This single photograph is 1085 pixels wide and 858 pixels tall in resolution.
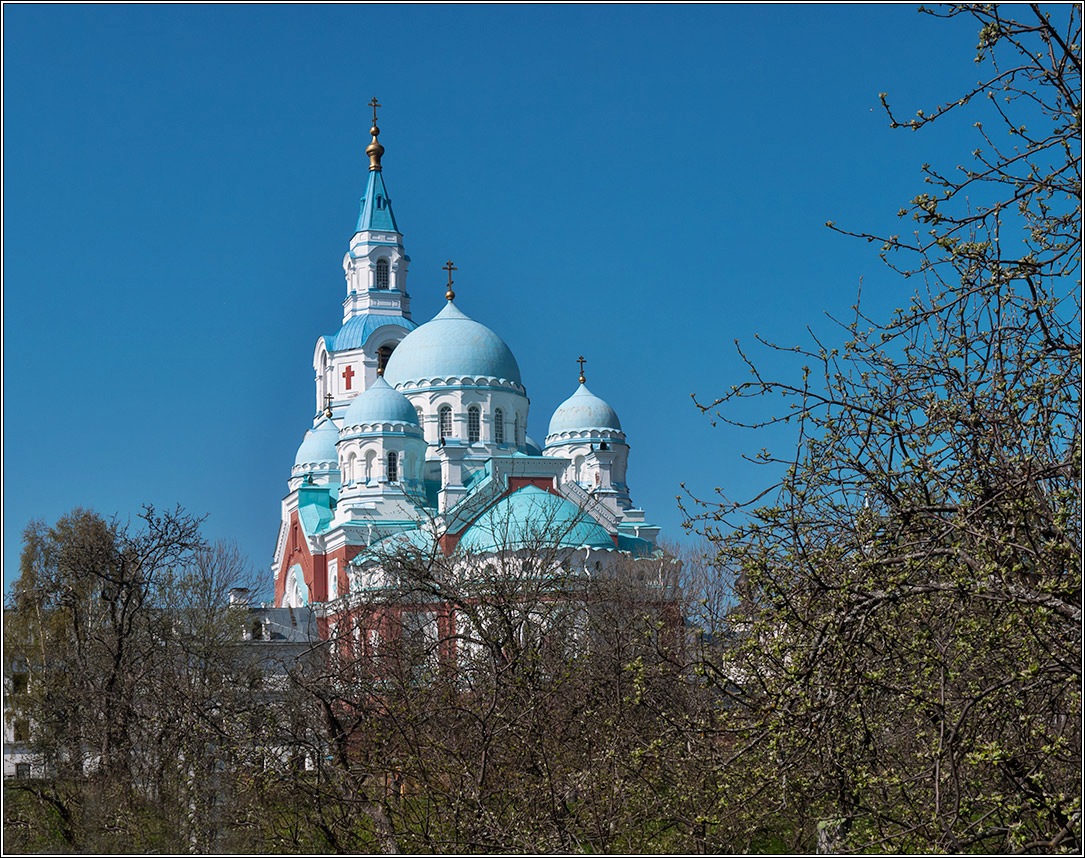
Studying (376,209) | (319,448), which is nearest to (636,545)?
(319,448)

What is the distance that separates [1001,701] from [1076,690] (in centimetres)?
27

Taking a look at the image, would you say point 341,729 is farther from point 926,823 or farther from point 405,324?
point 405,324

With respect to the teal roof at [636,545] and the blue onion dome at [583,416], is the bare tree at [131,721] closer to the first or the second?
the teal roof at [636,545]

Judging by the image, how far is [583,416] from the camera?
4131 centimetres

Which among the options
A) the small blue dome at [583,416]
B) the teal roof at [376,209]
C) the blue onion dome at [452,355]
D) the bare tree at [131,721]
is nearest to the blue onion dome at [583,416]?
the small blue dome at [583,416]

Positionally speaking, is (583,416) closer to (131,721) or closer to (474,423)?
(474,423)

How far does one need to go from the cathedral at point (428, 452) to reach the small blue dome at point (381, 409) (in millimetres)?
37

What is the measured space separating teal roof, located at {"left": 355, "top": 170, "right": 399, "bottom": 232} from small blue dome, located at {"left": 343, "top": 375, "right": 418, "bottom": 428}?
1104 cm

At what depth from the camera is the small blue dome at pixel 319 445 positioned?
41.9 m

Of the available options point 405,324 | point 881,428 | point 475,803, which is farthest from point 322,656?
point 405,324

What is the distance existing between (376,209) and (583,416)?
11.2 metres

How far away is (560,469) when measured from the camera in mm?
35281

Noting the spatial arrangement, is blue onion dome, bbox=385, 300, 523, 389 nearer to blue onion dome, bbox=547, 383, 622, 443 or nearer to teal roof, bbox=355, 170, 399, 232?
blue onion dome, bbox=547, 383, 622, 443

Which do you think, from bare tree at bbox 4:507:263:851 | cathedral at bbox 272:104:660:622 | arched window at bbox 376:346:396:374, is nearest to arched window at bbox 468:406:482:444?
→ cathedral at bbox 272:104:660:622
